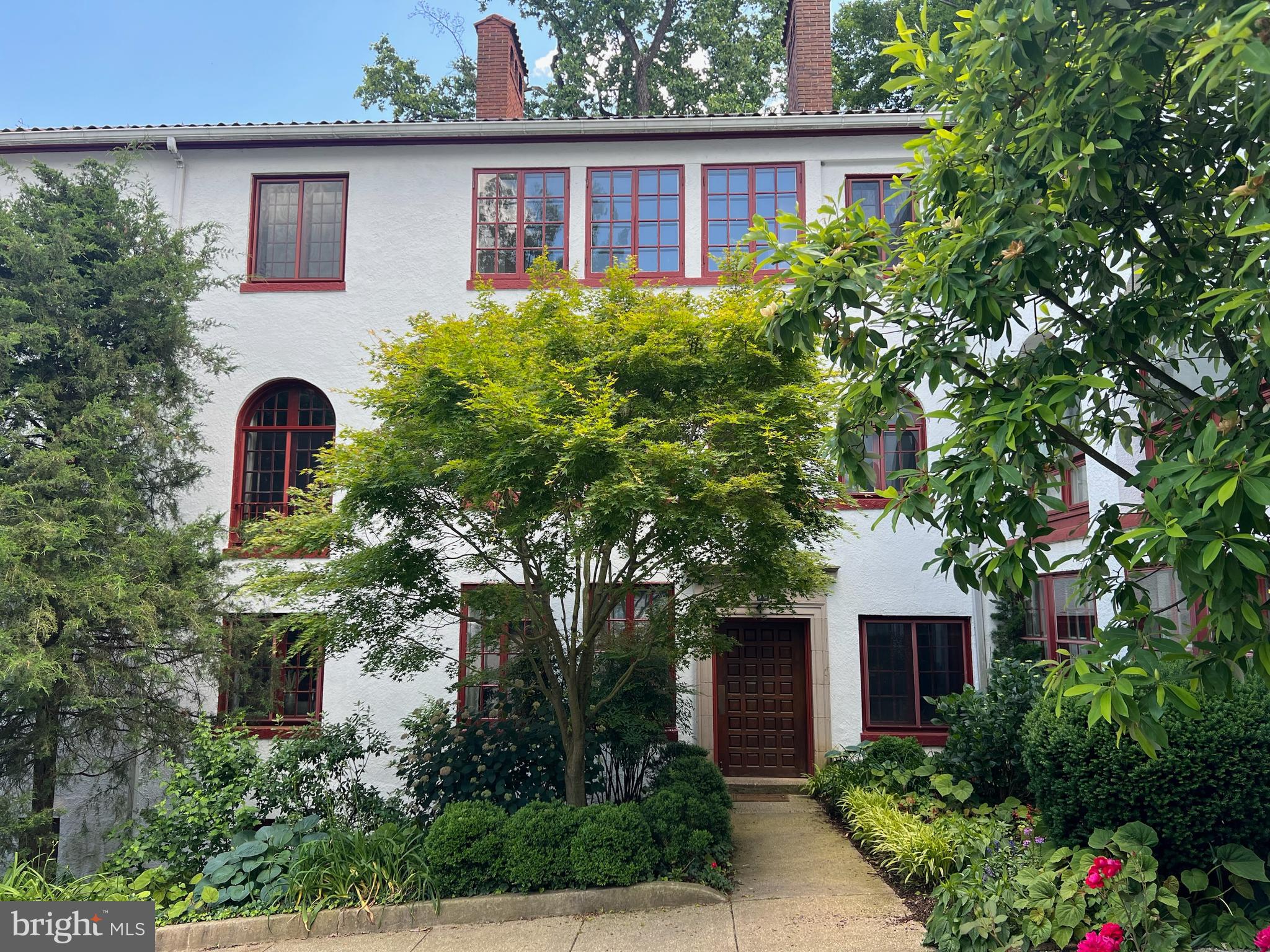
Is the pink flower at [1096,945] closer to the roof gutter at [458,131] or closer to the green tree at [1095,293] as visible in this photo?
the green tree at [1095,293]

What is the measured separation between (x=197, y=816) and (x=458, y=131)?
378 inches

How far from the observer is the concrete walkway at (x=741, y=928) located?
6.43 m

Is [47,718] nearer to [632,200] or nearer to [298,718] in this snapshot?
[298,718]

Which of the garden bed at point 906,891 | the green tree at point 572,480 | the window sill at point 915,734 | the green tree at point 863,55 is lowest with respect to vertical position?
the garden bed at point 906,891

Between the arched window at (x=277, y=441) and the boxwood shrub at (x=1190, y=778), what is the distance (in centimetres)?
1022

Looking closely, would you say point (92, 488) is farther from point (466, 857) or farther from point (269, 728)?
point (466, 857)

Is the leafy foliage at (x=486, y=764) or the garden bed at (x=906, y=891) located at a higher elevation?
the leafy foliage at (x=486, y=764)

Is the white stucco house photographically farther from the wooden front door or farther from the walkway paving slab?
the walkway paving slab

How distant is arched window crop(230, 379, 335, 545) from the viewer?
484 inches

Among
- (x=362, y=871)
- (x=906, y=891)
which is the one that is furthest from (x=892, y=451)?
(x=362, y=871)

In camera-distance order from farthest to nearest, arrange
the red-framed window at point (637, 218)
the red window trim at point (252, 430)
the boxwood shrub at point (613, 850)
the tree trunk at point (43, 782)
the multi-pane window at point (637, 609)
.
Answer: the red-framed window at point (637, 218), the red window trim at point (252, 430), the multi-pane window at point (637, 609), the tree trunk at point (43, 782), the boxwood shrub at point (613, 850)

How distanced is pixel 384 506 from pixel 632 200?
6738 millimetres

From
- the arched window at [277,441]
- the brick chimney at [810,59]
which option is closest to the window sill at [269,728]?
the arched window at [277,441]

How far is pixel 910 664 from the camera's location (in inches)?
476
